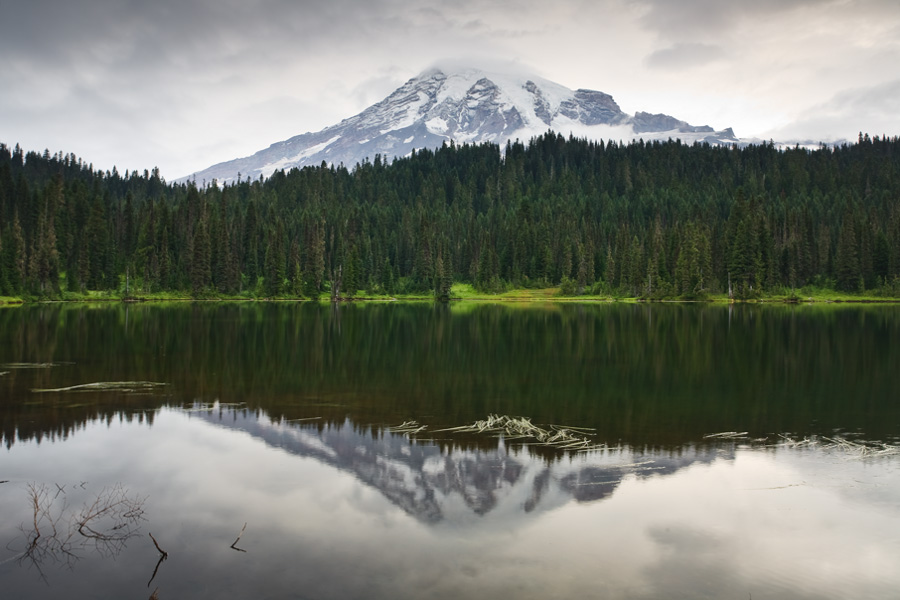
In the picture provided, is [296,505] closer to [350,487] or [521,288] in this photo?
[350,487]

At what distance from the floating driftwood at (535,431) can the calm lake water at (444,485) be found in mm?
251

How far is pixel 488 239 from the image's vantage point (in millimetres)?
180625

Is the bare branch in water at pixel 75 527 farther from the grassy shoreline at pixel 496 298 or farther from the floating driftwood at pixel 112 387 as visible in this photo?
the grassy shoreline at pixel 496 298

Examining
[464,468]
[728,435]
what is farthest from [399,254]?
[464,468]

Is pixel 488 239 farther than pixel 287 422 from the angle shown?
Yes

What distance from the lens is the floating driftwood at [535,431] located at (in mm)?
18047

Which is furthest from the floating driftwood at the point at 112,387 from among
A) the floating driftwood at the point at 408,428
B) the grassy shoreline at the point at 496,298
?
the grassy shoreline at the point at 496,298

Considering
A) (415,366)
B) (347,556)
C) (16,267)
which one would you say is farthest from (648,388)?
(16,267)

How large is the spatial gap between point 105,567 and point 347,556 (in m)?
3.94

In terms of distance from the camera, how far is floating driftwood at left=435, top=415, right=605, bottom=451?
18.0 meters

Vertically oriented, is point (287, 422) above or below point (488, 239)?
below

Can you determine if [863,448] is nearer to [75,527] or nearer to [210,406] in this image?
[75,527]

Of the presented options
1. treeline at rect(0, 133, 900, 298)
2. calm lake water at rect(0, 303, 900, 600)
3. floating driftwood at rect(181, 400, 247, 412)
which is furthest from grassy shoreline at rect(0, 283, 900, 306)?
calm lake water at rect(0, 303, 900, 600)

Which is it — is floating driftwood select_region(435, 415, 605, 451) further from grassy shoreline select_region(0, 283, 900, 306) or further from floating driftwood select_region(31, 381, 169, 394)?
grassy shoreline select_region(0, 283, 900, 306)
